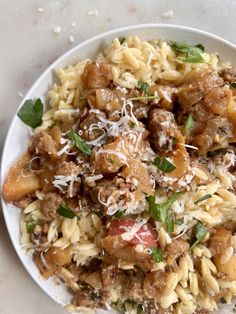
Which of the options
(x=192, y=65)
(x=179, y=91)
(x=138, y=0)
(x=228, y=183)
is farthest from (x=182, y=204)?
(x=138, y=0)

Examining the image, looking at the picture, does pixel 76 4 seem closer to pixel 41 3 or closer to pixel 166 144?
pixel 41 3

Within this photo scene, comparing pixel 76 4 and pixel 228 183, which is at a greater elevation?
pixel 76 4

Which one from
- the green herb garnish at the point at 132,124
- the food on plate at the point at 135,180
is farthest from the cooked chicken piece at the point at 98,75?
the green herb garnish at the point at 132,124

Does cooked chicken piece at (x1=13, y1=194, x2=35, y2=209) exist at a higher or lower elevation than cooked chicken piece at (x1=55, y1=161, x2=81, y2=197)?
lower

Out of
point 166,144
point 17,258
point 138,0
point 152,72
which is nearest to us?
point 166,144

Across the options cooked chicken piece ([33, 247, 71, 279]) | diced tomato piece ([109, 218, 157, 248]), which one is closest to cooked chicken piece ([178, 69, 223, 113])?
diced tomato piece ([109, 218, 157, 248])

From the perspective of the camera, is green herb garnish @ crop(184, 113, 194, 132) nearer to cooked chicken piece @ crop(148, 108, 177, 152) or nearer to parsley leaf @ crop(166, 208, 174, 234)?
cooked chicken piece @ crop(148, 108, 177, 152)

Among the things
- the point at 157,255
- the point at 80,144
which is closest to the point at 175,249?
the point at 157,255

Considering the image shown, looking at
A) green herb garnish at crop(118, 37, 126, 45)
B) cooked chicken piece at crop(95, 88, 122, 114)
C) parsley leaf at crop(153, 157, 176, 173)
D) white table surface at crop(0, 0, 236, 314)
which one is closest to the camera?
parsley leaf at crop(153, 157, 176, 173)
